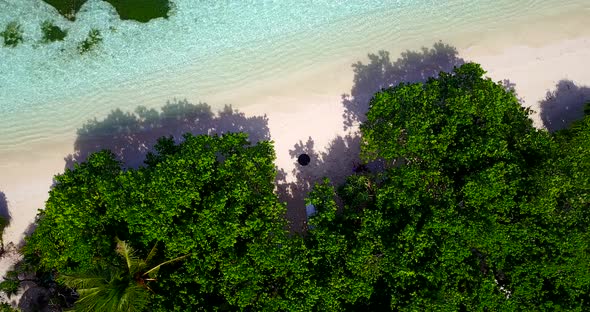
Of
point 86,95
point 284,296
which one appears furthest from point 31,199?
point 284,296

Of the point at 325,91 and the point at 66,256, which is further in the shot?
the point at 325,91

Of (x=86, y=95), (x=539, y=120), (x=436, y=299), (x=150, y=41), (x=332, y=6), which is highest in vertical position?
(x=332, y=6)

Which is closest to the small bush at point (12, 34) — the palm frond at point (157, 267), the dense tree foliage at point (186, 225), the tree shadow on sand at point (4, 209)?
the tree shadow on sand at point (4, 209)

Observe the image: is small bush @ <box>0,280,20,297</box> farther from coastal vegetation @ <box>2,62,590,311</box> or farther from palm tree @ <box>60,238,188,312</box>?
palm tree @ <box>60,238,188,312</box>

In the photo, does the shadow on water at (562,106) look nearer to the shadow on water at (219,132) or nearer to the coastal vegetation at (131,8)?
the shadow on water at (219,132)

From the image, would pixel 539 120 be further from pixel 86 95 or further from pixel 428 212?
pixel 86 95

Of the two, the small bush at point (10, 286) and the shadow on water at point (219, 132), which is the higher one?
the shadow on water at point (219, 132)

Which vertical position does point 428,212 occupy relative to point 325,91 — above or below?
below
